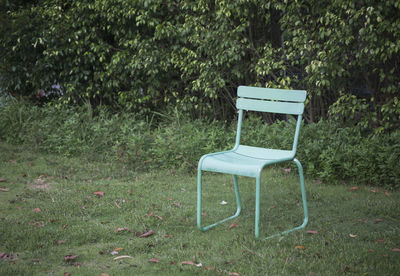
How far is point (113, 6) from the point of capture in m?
7.27

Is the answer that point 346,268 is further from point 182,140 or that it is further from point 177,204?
point 182,140

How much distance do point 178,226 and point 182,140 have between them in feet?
7.43

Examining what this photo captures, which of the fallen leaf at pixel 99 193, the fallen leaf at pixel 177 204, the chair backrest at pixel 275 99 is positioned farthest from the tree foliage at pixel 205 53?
the fallen leaf at pixel 99 193

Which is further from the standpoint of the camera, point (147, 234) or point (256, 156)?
point (256, 156)

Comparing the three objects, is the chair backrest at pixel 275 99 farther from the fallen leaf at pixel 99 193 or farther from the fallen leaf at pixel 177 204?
the fallen leaf at pixel 99 193

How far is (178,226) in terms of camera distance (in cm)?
390

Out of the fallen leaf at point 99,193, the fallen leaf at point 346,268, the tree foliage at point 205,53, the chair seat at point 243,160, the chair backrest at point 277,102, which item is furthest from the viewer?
the tree foliage at point 205,53

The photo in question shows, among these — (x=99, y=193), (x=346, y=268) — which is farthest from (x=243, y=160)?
(x=99, y=193)

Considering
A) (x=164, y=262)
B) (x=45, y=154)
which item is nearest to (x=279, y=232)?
(x=164, y=262)

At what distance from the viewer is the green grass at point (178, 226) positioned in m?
3.13

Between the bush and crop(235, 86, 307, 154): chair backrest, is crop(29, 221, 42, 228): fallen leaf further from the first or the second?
the bush

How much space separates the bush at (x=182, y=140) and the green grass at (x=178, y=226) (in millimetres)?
260

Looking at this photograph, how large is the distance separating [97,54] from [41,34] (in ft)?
3.02

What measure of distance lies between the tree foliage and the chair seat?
200 centimetres
